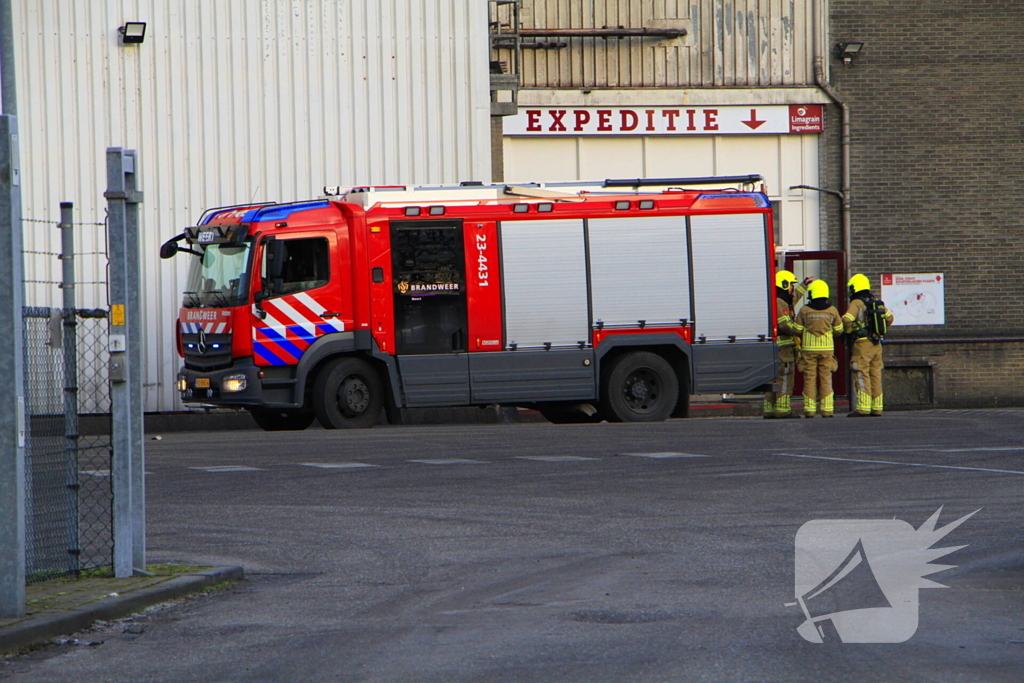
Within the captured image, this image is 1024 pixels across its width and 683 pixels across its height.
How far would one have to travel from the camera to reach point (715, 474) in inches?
462

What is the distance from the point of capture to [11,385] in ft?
19.8

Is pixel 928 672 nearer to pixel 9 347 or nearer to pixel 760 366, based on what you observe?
pixel 9 347

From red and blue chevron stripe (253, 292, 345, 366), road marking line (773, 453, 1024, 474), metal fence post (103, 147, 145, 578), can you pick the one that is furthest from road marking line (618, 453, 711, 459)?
metal fence post (103, 147, 145, 578)

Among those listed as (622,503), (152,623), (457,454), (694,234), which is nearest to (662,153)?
(694,234)

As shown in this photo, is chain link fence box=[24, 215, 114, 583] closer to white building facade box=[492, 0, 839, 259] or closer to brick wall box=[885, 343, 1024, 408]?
white building facade box=[492, 0, 839, 259]

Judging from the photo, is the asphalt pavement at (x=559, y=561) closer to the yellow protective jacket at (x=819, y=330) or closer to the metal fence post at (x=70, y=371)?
the metal fence post at (x=70, y=371)

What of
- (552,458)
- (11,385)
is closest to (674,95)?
(552,458)

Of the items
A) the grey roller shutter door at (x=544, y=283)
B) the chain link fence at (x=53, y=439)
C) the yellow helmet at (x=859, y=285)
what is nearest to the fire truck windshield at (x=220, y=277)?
the grey roller shutter door at (x=544, y=283)

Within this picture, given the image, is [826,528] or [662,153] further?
[662,153]

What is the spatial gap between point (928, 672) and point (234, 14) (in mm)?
18381

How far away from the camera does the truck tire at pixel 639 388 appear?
1855 centimetres

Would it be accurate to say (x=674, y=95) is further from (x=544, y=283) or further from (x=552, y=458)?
(x=552, y=458)

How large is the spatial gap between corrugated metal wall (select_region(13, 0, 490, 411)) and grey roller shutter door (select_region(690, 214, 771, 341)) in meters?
4.91

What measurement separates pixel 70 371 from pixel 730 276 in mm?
12734
